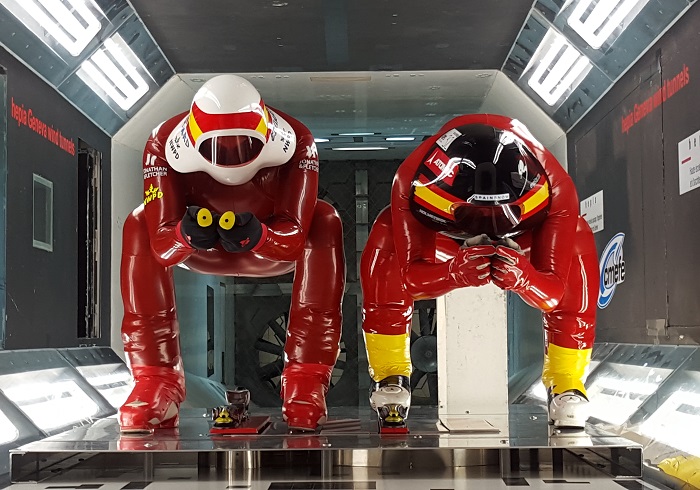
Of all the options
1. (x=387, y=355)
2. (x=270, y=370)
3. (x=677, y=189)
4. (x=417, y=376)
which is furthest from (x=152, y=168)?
(x=417, y=376)

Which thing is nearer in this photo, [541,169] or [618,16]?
[541,169]

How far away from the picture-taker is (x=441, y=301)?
423 centimetres

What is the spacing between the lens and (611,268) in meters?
5.36

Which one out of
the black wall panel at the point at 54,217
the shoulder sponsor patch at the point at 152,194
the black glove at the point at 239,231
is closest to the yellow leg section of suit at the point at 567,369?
the black glove at the point at 239,231

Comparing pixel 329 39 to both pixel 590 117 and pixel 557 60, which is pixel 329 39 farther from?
pixel 590 117

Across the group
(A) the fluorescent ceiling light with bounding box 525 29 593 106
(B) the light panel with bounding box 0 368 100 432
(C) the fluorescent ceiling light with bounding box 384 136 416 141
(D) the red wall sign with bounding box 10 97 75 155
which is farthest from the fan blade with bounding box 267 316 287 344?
(A) the fluorescent ceiling light with bounding box 525 29 593 106

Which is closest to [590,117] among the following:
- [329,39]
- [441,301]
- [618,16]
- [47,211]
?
[618,16]

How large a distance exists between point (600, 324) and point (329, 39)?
2328 millimetres

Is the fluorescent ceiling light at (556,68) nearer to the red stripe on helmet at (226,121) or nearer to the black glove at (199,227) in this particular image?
the red stripe on helmet at (226,121)

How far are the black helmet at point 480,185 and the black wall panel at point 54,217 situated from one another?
6.46 ft

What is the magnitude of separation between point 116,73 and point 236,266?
1787 millimetres

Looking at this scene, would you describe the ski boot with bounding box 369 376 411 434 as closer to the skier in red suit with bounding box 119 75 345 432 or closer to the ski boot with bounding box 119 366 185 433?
the skier in red suit with bounding box 119 75 345 432

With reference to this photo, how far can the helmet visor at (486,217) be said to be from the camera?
3.54 meters

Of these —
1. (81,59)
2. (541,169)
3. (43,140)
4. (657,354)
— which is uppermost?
(81,59)
